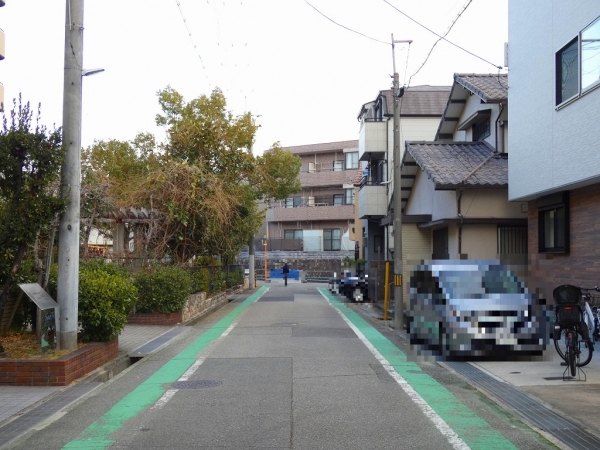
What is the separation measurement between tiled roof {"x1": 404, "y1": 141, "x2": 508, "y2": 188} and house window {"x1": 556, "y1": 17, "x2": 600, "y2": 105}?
3.70 m

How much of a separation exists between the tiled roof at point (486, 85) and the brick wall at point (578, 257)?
16.5 ft

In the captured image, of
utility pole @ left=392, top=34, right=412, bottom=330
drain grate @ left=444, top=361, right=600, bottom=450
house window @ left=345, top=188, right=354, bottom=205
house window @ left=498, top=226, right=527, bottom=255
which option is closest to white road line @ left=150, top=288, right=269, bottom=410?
drain grate @ left=444, top=361, right=600, bottom=450

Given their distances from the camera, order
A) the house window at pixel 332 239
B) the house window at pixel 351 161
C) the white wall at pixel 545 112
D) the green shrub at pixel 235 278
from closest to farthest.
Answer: the white wall at pixel 545 112 < the green shrub at pixel 235 278 < the house window at pixel 351 161 < the house window at pixel 332 239

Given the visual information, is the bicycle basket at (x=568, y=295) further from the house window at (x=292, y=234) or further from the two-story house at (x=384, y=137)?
the house window at (x=292, y=234)

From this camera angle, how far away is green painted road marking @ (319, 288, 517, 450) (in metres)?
6.43

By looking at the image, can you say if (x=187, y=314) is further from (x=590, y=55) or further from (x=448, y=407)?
(x=590, y=55)

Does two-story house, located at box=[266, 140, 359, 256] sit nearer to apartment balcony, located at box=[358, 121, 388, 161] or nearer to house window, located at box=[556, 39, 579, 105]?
apartment balcony, located at box=[358, 121, 388, 161]

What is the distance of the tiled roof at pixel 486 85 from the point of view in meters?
17.7

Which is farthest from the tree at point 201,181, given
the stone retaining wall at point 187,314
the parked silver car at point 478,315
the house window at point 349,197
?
the house window at point 349,197

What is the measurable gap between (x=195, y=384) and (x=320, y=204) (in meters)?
50.5

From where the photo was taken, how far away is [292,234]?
61.2m

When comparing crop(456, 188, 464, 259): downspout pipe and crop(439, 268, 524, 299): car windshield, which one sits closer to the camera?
crop(439, 268, 524, 299): car windshield

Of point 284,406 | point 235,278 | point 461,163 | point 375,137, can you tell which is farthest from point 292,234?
point 284,406

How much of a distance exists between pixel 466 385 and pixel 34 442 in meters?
5.89
